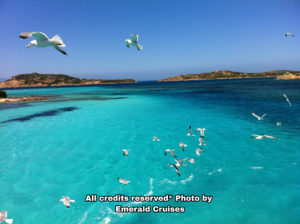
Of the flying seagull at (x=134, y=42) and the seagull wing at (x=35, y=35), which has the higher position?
the flying seagull at (x=134, y=42)

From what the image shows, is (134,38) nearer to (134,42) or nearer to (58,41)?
(134,42)

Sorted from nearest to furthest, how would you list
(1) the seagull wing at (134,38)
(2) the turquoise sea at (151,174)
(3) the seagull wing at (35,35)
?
(3) the seagull wing at (35,35) < (2) the turquoise sea at (151,174) < (1) the seagull wing at (134,38)

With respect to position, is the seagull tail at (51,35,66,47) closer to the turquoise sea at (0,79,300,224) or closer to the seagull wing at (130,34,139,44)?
the seagull wing at (130,34,139,44)

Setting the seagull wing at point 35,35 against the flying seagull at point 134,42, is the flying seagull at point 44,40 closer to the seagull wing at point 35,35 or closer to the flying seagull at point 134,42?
the seagull wing at point 35,35

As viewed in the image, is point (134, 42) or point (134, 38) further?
point (134, 42)

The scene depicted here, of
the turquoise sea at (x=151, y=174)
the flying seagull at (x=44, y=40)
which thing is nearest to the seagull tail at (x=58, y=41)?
the flying seagull at (x=44, y=40)

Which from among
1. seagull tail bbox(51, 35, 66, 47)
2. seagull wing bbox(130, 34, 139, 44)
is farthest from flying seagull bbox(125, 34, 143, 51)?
seagull tail bbox(51, 35, 66, 47)

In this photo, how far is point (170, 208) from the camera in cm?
894

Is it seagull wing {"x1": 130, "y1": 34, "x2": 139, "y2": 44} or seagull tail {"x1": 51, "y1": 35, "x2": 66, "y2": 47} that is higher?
seagull wing {"x1": 130, "y1": 34, "x2": 139, "y2": 44}

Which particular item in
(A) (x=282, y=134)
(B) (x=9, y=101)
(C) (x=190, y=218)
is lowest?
(C) (x=190, y=218)

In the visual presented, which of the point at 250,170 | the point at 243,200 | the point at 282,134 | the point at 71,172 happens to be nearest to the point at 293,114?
the point at 282,134

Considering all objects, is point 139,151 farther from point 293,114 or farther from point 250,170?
point 293,114

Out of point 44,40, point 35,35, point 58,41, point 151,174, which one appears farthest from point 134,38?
point 151,174

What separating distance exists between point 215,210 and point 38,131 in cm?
2275
